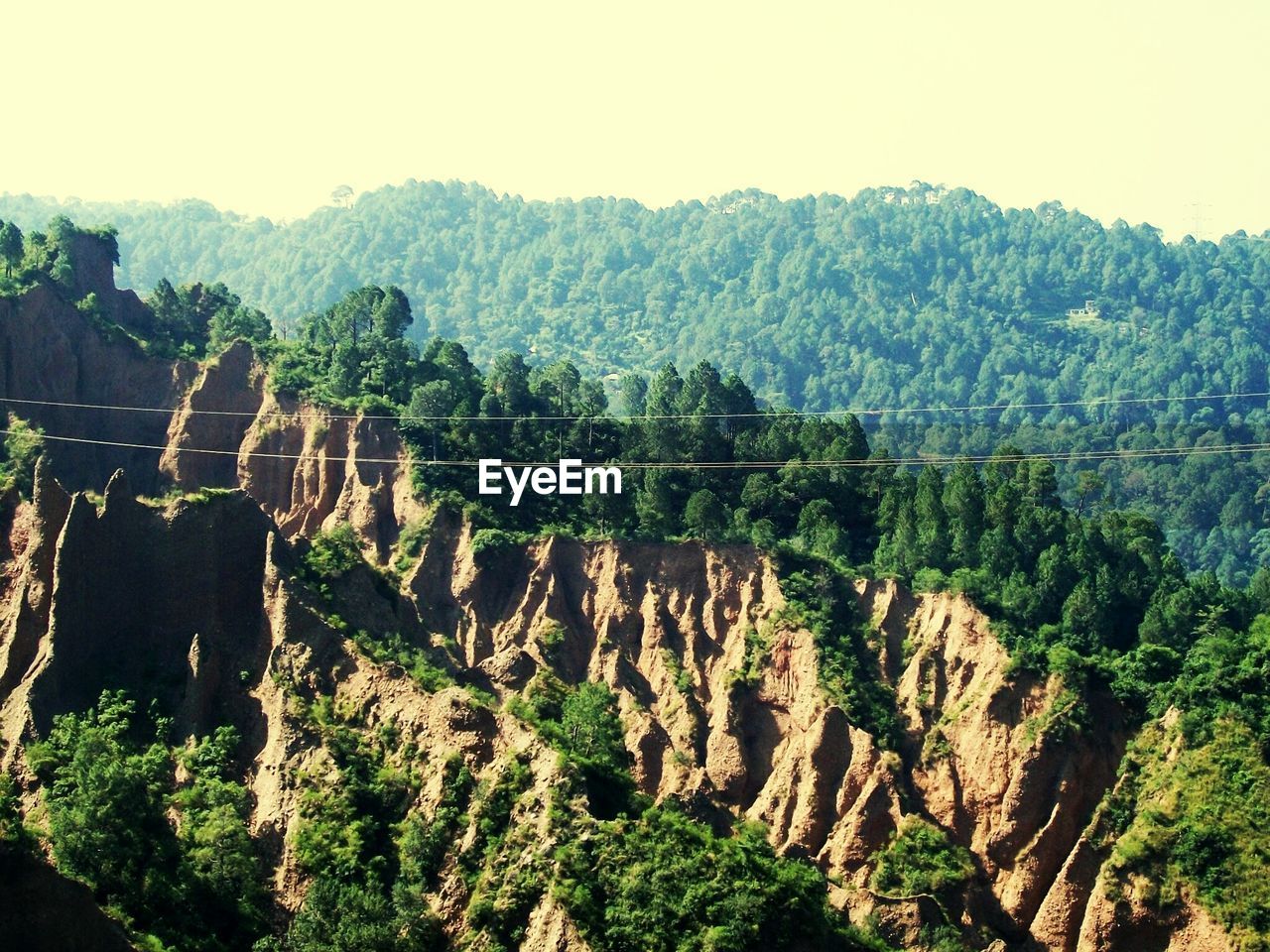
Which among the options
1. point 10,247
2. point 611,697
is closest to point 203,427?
point 10,247

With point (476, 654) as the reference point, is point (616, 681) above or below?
below

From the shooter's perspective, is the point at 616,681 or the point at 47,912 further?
the point at 616,681

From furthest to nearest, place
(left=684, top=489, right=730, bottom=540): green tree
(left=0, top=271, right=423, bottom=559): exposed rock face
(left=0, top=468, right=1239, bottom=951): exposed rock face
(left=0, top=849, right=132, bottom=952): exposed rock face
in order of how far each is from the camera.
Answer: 1. (left=0, top=271, right=423, bottom=559): exposed rock face
2. (left=684, top=489, right=730, bottom=540): green tree
3. (left=0, top=468, right=1239, bottom=951): exposed rock face
4. (left=0, top=849, right=132, bottom=952): exposed rock face

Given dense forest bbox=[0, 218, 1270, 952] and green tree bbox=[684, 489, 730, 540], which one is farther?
green tree bbox=[684, 489, 730, 540]

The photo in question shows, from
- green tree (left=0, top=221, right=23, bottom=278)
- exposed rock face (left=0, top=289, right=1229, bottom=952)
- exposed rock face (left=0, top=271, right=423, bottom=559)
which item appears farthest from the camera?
green tree (left=0, top=221, right=23, bottom=278)

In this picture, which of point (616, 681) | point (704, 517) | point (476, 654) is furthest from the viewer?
point (704, 517)

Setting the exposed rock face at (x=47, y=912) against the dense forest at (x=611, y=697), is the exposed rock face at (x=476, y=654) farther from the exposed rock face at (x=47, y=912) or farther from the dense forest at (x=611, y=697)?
the exposed rock face at (x=47, y=912)

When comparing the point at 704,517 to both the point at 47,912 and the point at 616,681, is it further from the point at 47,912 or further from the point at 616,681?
the point at 47,912

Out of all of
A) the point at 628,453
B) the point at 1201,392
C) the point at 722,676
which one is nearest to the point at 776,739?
the point at 722,676

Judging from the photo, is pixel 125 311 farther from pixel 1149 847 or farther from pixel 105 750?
pixel 1149 847

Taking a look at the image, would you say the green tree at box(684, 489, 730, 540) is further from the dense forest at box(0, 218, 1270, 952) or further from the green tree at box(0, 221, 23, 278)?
the green tree at box(0, 221, 23, 278)

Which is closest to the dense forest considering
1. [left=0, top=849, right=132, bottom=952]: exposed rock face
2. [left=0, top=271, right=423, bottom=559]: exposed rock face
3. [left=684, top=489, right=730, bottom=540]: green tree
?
[left=684, top=489, right=730, bottom=540]: green tree

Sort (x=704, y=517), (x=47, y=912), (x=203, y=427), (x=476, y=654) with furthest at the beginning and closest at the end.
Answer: (x=203, y=427)
(x=704, y=517)
(x=476, y=654)
(x=47, y=912)
